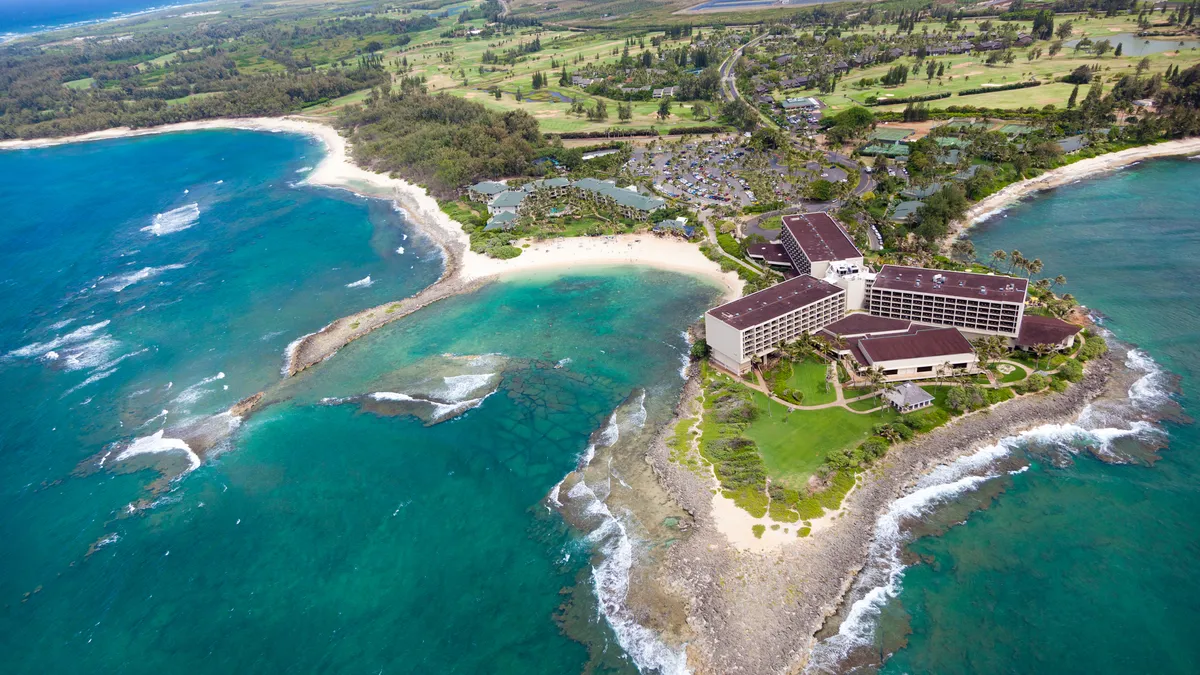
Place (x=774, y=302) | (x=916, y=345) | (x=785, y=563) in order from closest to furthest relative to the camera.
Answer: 1. (x=785, y=563)
2. (x=916, y=345)
3. (x=774, y=302)

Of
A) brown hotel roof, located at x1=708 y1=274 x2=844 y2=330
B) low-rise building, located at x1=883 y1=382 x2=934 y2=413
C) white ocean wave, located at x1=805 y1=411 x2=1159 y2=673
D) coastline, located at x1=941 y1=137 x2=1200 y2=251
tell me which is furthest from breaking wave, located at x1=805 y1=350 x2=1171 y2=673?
coastline, located at x1=941 y1=137 x2=1200 y2=251

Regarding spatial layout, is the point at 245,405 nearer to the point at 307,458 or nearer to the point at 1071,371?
the point at 307,458

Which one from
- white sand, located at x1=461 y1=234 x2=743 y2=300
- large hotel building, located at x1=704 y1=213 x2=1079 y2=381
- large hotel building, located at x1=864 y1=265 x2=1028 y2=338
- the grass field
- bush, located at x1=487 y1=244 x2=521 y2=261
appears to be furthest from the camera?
the grass field

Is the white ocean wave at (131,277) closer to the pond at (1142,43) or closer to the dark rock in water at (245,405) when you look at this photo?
the dark rock in water at (245,405)

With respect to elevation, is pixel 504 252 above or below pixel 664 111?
below

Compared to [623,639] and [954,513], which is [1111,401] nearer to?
[954,513]

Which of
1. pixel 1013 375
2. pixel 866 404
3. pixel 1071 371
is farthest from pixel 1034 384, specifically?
pixel 866 404

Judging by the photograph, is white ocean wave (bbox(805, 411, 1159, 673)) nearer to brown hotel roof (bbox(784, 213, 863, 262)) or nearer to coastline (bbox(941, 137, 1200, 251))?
brown hotel roof (bbox(784, 213, 863, 262))

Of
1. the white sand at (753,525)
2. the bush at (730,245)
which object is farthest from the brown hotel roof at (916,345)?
the bush at (730,245)
